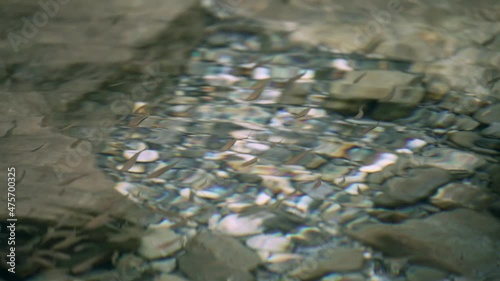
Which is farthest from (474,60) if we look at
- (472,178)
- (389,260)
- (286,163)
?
(389,260)

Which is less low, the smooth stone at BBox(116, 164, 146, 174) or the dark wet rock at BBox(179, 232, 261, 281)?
the smooth stone at BBox(116, 164, 146, 174)

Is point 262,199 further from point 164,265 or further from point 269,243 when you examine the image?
point 164,265

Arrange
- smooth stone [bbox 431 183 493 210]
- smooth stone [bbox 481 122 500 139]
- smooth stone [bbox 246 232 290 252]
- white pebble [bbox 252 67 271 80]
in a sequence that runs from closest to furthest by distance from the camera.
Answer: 1. smooth stone [bbox 246 232 290 252]
2. smooth stone [bbox 431 183 493 210]
3. smooth stone [bbox 481 122 500 139]
4. white pebble [bbox 252 67 271 80]

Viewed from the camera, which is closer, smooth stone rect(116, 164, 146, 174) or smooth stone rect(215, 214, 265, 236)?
smooth stone rect(215, 214, 265, 236)

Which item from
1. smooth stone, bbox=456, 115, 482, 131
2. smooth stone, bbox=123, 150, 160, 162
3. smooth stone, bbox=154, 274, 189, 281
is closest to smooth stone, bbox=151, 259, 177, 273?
smooth stone, bbox=154, 274, 189, 281

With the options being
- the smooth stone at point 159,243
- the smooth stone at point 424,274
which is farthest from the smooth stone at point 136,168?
the smooth stone at point 424,274

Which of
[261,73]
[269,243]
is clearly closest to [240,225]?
[269,243]

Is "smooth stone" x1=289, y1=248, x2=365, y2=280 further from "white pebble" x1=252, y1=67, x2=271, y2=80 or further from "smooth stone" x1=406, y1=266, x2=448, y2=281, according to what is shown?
"white pebble" x1=252, y1=67, x2=271, y2=80
